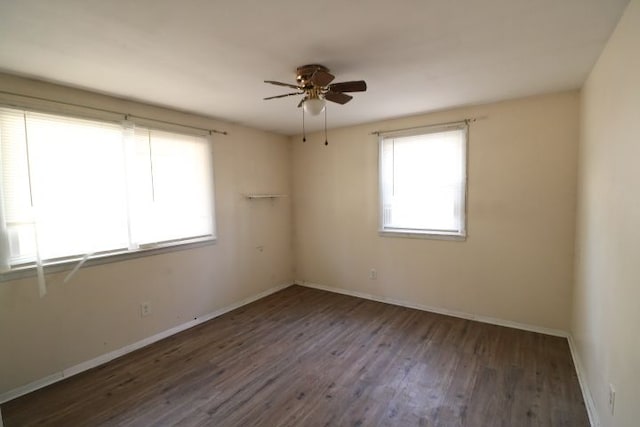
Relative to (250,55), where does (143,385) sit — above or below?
below

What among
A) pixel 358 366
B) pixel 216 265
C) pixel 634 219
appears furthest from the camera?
pixel 216 265

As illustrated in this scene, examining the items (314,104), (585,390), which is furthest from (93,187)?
(585,390)

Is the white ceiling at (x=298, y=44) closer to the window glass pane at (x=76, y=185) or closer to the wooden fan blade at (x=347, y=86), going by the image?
the wooden fan blade at (x=347, y=86)

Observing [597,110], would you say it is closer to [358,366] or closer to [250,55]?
[250,55]

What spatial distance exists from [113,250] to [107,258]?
0.32 feet

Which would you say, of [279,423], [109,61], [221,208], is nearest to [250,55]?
[109,61]

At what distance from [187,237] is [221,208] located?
22.6 inches

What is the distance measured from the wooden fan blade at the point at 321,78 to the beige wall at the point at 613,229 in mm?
1566

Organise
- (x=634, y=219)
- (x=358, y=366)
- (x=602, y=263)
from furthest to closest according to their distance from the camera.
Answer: (x=358, y=366) → (x=602, y=263) → (x=634, y=219)

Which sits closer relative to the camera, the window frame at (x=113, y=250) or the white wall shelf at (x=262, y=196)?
the window frame at (x=113, y=250)

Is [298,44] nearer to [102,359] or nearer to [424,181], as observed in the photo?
[424,181]

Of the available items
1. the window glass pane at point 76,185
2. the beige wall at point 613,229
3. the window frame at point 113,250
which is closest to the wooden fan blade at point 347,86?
the beige wall at point 613,229

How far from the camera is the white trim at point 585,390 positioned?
1890 mm

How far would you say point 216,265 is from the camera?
375cm
